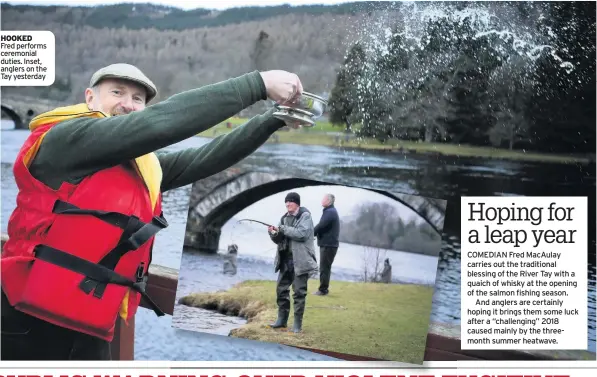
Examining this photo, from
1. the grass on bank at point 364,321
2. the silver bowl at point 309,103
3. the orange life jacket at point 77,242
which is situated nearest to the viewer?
the silver bowl at point 309,103

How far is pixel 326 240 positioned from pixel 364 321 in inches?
11.9

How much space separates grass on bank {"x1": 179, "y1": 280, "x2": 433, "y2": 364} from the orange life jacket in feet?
2.01

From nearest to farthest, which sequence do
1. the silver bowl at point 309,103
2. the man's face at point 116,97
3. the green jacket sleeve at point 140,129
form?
1. the green jacket sleeve at point 140,129
2. the silver bowl at point 309,103
3. the man's face at point 116,97

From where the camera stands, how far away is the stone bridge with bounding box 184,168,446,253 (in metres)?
2.72

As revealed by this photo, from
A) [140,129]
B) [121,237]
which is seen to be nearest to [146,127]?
[140,129]

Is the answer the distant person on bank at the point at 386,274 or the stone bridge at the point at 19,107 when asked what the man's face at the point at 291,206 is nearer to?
the distant person on bank at the point at 386,274

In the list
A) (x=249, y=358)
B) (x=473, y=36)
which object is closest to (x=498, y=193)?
(x=473, y=36)

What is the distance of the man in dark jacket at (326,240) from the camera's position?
261 centimetres

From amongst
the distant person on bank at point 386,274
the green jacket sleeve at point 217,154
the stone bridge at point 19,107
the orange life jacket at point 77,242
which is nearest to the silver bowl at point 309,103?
the green jacket sleeve at point 217,154

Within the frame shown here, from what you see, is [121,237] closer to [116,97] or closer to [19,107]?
[116,97]

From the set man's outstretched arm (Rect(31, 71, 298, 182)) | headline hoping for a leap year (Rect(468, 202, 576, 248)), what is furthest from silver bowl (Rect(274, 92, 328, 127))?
headline hoping for a leap year (Rect(468, 202, 576, 248))

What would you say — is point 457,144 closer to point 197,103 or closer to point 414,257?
point 414,257

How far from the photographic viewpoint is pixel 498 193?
2760 millimetres

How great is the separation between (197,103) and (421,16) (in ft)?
4.07
